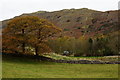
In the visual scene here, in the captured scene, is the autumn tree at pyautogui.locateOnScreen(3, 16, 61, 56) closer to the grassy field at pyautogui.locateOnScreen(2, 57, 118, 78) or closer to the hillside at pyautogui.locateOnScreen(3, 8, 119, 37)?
the grassy field at pyautogui.locateOnScreen(2, 57, 118, 78)

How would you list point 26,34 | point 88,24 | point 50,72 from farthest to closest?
point 88,24 < point 26,34 < point 50,72

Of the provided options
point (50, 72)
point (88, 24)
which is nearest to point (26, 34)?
point (50, 72)

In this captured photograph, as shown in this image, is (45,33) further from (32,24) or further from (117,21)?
(117,21)

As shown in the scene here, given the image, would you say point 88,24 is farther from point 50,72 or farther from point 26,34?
point 50,72

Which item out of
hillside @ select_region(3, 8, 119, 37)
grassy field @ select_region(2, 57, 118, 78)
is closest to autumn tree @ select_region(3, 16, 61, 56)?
grassy field @ select_region(2, 57, 118, 78)

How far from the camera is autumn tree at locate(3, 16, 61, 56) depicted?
36.8m

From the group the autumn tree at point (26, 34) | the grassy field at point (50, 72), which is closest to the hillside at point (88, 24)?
the autumn tree at point (26, 34)

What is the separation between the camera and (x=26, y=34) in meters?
38.3

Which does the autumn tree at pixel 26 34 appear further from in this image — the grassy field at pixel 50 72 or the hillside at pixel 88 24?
the hillside at pixel 88 24

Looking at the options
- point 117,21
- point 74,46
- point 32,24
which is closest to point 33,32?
point 32,24

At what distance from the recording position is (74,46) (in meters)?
79.4

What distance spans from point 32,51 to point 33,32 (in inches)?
184

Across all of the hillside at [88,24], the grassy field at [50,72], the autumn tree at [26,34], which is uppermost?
the hillside at [88,24]

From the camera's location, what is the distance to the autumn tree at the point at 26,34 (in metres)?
36.8
